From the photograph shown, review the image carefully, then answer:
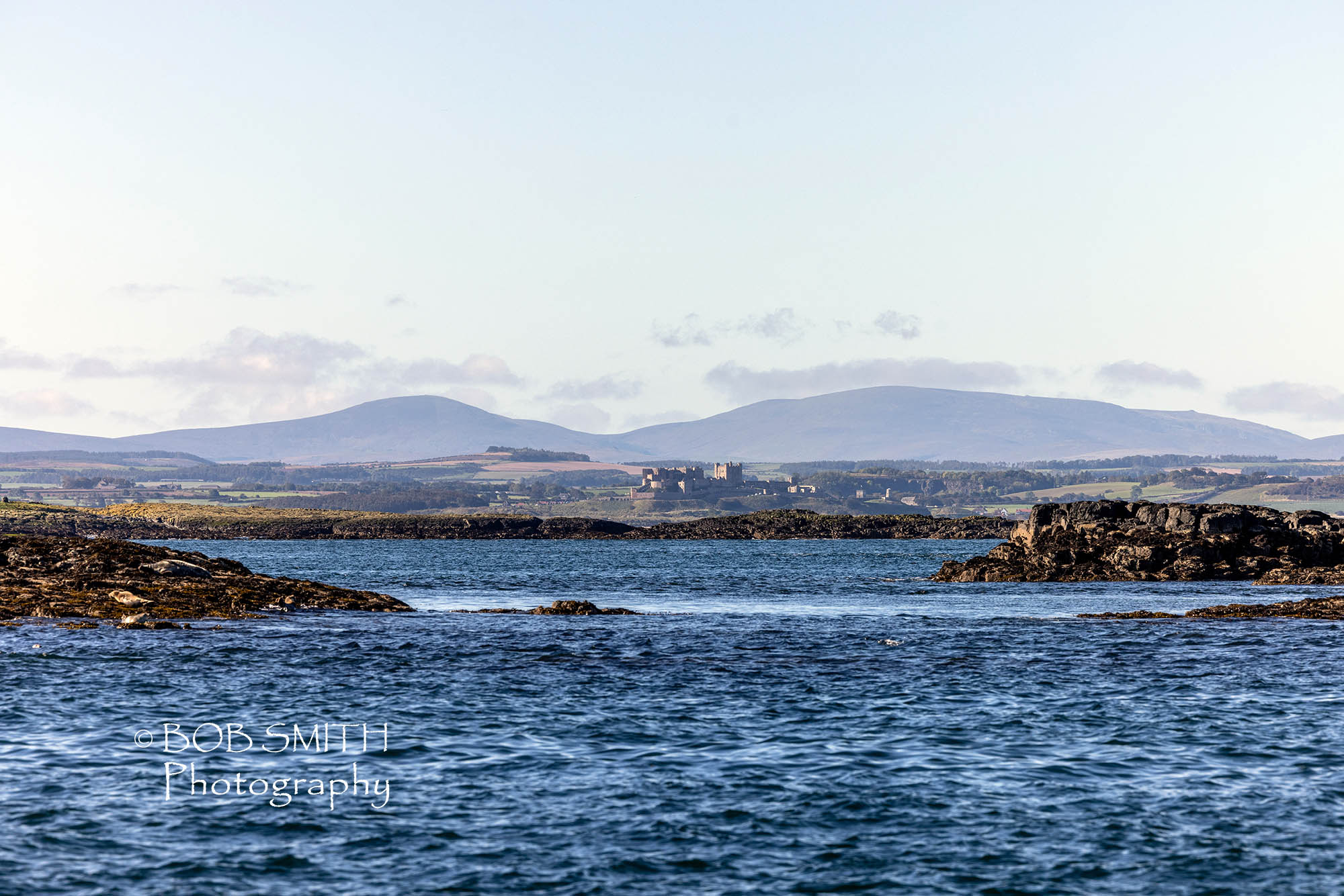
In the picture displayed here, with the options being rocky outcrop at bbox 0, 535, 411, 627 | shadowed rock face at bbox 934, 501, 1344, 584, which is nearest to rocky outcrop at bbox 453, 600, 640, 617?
rocky outcrop at bbox 0, 535, 411, 627

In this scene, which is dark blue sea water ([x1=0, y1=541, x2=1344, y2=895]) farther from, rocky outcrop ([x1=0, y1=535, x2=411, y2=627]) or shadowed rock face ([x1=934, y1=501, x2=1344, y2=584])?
shadowed rock face ([x1=934, y1=501, x2=1344, y2=584])

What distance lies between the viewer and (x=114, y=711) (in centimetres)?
3225

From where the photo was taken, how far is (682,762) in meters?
27.3

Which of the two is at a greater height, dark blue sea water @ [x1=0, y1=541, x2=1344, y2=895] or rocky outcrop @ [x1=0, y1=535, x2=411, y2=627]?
rocky outcrop @ [x1=0, y1=535, x2=411, y2=627]

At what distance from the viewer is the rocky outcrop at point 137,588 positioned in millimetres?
55750

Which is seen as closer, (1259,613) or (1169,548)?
(1259,613)

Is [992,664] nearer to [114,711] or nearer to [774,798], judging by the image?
[774,798]

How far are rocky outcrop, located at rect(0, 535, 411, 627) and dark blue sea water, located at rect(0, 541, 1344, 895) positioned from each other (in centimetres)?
639

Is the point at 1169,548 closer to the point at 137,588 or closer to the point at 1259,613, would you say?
the point at 1259,613

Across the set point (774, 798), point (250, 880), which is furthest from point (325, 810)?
point (774, 798)

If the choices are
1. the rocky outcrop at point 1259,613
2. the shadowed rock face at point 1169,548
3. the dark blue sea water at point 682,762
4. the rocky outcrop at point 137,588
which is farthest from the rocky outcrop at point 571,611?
the shadowed rock face at point 1169,548

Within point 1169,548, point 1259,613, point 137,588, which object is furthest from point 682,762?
point 1169,548

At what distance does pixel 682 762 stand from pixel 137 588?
42.2 meters

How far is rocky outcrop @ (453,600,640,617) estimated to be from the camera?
215ft
